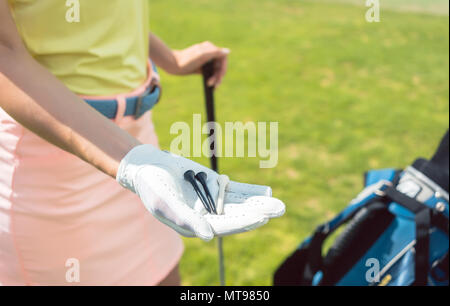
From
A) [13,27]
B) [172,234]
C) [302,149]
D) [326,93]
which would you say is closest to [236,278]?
[172,234]

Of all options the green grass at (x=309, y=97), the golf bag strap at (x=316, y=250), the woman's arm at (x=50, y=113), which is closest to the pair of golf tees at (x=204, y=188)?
the woman's arm at (x=50, y=113)

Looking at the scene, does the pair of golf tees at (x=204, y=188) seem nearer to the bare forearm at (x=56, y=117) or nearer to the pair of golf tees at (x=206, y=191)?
the pair of golf tees at (x=206, y=191)

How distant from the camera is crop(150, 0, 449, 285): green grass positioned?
268 centimetres

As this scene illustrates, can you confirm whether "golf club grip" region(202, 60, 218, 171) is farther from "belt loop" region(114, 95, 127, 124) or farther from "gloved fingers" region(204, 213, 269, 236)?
"gloved fingers" region(204, 213, 269, 236)

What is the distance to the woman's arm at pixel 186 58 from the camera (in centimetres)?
158

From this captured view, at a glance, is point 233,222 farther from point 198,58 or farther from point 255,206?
point 198,58

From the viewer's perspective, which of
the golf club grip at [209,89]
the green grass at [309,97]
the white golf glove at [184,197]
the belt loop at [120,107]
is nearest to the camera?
the white golf glove at [184,197]

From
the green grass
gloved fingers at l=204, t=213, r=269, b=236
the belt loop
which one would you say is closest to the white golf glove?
gloved fingers at l=204, t=213, r=269, b=236

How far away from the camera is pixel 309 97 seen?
405 cm

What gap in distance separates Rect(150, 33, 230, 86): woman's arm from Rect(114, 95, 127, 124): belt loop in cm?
49

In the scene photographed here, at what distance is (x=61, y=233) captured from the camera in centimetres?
114

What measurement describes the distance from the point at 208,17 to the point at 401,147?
136 inches
